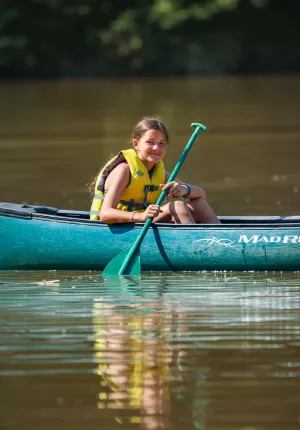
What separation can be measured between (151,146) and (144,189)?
1.09 ft

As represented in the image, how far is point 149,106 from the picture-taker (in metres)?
22.9

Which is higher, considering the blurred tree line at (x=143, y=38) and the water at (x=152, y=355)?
the blurred tree line at (x=143, y=38)

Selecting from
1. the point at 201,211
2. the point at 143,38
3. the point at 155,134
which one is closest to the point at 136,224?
the point at 201,211

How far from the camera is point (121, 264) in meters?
7.55

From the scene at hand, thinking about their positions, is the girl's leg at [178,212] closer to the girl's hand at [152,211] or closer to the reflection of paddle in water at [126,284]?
the girl's hand at [152,211]

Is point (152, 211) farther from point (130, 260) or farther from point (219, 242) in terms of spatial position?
point (219, 242)

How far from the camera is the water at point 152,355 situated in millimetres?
4523

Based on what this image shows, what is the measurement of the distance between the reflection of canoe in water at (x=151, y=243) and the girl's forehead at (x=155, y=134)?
54cm

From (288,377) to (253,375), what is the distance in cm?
14

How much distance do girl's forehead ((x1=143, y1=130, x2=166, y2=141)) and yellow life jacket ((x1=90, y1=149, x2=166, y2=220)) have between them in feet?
0.77

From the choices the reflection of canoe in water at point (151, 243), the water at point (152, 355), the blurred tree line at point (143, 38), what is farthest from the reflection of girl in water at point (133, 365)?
the blurred tree line at point (143, 38)

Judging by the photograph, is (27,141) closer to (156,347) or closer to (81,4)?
(156,347)

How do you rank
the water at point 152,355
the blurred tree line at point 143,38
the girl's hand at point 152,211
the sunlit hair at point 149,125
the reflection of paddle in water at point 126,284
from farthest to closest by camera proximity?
1. the blurred tree line at point 143,38
2. the sunlit hair at point 149,125
3. the girl's hand at point 152,211
4. the reflection of paddle in water at point 126,284
5. the water at point 152,355

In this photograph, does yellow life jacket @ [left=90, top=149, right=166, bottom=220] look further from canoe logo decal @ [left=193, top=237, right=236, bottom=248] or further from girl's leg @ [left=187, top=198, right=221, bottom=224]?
canoe logo decal @ [left=193, top=237, right=236, bottom=248]
